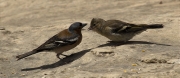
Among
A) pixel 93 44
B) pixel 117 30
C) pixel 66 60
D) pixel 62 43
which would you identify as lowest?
pixel 66 60

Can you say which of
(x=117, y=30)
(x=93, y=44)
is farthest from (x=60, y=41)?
(x=117, y=30)

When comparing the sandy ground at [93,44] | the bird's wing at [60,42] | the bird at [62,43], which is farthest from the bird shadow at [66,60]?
the bird's wing at [60,42]

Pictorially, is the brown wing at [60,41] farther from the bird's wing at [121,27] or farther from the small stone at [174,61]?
the small stone at [174,61]

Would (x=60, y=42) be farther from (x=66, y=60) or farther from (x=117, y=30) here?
(x=117, y=30)

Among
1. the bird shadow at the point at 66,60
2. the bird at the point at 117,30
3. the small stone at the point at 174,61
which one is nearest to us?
the small stone at the point at 174,61

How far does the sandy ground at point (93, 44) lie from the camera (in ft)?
24.6

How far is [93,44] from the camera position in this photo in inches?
382

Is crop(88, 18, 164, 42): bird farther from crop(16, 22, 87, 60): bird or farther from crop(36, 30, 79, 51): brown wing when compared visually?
crop(36, 30, 79, 51): brown wing

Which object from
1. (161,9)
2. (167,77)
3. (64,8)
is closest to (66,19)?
(64,8)

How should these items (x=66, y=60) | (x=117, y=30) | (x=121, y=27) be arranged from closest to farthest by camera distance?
(x=66, y=60) → (x=117, y=30) → (x=121, y=27)

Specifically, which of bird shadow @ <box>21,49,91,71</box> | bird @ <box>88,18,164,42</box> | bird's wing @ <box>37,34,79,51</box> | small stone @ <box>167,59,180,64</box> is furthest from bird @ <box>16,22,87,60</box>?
small stone @ <box>167,59,180,64</box>

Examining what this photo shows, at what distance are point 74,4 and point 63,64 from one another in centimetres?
786

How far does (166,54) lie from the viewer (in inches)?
311

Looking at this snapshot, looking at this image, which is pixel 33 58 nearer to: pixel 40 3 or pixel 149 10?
pixel 149 10
